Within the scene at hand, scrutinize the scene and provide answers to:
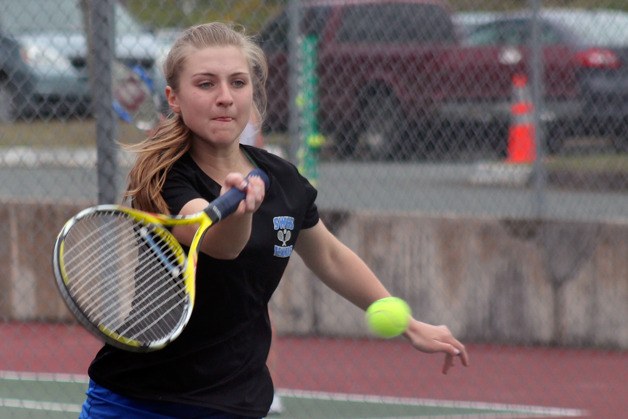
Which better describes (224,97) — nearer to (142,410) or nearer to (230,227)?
(230,227)

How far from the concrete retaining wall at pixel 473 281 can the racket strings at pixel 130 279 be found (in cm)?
437

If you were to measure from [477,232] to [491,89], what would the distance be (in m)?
0.84

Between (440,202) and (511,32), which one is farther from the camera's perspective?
(511,32)

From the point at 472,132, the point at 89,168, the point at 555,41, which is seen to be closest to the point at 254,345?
the point at 89,168

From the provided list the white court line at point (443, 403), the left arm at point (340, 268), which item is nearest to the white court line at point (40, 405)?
the white court line at point (443, 403)

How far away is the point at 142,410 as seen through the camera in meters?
3.00

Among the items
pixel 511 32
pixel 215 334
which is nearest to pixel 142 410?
pixel 215 334

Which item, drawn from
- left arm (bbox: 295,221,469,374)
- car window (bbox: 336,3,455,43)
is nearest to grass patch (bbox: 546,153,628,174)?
car window (bbox: 336,3,455,43)

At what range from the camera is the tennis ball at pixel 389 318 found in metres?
3.25

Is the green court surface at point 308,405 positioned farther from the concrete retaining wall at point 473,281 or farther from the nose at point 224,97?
the nose at point 224,97

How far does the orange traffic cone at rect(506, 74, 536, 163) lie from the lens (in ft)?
24.1

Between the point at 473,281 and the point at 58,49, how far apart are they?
2.93 meters

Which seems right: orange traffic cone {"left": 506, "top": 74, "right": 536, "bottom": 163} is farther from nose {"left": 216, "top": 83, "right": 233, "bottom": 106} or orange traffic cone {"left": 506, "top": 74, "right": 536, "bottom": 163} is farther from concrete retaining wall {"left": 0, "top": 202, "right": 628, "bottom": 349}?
nose {"left": 216, "top": 83, "right": 233, "bottom": 106}

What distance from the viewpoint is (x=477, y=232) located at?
7.46 m
